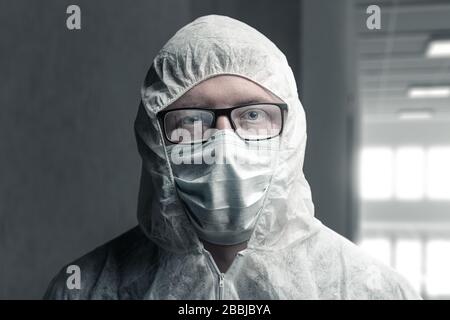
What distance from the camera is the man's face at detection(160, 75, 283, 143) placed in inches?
31.4

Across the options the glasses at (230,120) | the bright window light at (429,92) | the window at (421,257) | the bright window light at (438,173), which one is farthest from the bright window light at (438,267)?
the glasses at (230,120)

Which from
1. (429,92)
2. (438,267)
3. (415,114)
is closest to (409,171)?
(415,114)

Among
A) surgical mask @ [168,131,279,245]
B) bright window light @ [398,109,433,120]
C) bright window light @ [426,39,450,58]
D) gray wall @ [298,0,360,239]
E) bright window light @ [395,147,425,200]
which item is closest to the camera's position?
surgical mask @ [168,131,279,245]

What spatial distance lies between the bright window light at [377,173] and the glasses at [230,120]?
5.25 metres

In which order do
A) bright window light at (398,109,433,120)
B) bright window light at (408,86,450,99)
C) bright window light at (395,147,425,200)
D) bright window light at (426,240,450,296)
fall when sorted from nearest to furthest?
bright window light at (408,86,450,99), bright window light at (398,109,433,120), bright window light at (426,240,450,296), bright window light at (395,147,425,200)

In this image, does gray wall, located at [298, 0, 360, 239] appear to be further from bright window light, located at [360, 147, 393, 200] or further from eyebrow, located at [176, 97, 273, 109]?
bright window light, located at [360, 147, 393, 200]

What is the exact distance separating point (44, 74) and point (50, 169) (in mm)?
143

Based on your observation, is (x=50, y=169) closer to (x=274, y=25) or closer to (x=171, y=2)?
(x=171, y=2)

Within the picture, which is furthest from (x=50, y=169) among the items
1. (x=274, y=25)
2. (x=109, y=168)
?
(x=274, y=25)

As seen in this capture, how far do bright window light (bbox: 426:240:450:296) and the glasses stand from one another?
217 inches

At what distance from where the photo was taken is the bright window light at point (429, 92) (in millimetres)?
4480

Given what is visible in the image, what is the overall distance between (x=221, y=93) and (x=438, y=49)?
116 inches

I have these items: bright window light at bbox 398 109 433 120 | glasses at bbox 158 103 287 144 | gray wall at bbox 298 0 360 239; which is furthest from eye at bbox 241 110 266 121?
bright window light at bbox 398 109 433 120

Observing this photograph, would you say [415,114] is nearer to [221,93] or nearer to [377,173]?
[377,173]
